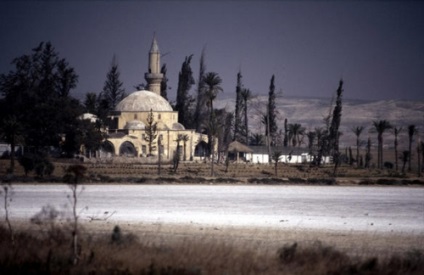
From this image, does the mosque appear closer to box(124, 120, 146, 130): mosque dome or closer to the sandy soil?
box(124, 120, 146, 130): mosque dome

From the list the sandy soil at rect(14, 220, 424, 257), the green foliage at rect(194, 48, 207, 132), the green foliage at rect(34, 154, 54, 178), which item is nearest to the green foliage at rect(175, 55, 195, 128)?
the green foliage at rect(194, 48, 207, 132)

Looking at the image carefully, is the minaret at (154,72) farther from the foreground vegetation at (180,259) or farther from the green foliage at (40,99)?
the foreground vegetation at (180,259)

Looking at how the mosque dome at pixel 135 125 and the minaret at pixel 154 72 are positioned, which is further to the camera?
the minaret at pixel 154 72

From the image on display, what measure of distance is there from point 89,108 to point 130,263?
6283 cm

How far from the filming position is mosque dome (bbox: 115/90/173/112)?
246 feet

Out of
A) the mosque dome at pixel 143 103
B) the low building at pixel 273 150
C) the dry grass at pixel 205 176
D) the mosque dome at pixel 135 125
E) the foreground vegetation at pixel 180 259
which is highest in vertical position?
the mosque dome at pixel 143 103

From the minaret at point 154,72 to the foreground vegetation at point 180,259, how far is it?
6745cm

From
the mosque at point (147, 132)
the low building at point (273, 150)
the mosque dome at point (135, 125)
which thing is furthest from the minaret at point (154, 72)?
the low building at point (273, 150)

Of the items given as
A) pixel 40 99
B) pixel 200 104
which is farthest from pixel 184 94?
pixel 40 99

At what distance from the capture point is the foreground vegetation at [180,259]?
1282 cm

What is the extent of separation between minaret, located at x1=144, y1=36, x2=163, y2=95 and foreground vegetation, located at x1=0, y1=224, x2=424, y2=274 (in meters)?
67.4

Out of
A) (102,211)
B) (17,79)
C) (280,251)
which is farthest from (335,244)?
(17,79)

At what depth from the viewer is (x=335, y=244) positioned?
15.8 meters

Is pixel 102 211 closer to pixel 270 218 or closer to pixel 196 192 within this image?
pixel 270 218
